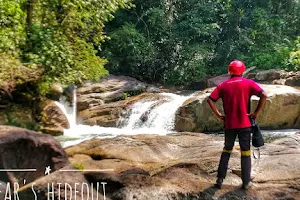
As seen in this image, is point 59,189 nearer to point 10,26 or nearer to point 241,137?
point 241,137

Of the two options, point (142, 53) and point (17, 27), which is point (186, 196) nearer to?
point (17, 27)

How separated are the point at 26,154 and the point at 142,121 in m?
9.02

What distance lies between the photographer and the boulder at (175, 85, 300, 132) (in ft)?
38.7

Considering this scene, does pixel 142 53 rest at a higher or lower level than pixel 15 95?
higher

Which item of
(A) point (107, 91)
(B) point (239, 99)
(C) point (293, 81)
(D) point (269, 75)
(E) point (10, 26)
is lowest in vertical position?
(B) point (239, 99)

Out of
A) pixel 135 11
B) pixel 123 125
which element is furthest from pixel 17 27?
pixel 135 11

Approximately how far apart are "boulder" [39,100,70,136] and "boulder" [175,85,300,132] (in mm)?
4013

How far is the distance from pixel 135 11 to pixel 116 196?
60.1 feet

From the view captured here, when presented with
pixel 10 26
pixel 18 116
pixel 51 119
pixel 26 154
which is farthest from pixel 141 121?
pixel 26 154

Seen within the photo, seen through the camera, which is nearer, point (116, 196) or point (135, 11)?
point (116, 196)

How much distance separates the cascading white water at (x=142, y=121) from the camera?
1239 centimetres

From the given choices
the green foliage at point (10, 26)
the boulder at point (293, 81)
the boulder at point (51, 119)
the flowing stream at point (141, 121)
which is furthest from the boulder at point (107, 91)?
the green foliage at point (10, 26)

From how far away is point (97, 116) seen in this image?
13.6m

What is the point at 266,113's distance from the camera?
11.9 meters
